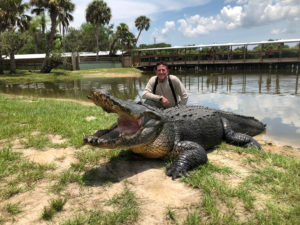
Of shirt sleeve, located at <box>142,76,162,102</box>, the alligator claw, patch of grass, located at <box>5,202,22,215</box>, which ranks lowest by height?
patch of grass, located at <box>5,202,22,215</box>

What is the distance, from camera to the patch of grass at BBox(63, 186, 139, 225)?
191cm

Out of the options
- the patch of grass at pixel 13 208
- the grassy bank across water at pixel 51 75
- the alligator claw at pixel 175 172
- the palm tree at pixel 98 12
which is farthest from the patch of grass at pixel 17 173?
the palm tree at pixel 98 12

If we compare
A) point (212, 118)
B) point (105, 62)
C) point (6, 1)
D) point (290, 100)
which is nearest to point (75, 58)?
point (105, 62)

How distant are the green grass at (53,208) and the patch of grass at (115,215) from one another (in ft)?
0.71

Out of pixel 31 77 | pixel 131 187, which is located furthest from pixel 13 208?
pixel 31 77

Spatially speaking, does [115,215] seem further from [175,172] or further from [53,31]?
[53,31]

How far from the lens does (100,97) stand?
236 centimetres

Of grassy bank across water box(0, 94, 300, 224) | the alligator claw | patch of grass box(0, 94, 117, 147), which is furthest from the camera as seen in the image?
patch of grass box(0, 94, 117, 147)

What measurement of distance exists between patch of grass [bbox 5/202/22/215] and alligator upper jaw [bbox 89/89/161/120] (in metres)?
1.24

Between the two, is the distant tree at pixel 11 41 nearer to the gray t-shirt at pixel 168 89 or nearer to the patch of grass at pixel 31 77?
the patch of grass at pixel 31 77

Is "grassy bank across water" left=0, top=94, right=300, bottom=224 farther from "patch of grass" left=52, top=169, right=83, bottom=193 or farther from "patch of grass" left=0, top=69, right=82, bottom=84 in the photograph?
"patch of grass" left=0, top=69, right=82, bottom=84

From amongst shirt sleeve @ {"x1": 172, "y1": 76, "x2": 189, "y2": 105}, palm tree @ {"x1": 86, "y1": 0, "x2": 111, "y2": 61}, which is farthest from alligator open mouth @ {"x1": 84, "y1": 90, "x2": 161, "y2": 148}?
palm tree @ {"x1": 86, "y1": 0, "x2": 111, "y2": 61}

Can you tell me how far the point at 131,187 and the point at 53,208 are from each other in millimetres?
821

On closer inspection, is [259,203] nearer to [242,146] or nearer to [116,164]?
[116,164]
